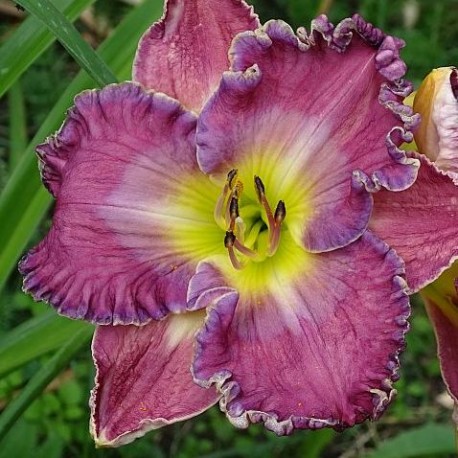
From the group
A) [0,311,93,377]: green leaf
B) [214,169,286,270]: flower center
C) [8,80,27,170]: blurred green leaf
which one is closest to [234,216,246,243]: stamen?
[214,169,286,270]: flower center

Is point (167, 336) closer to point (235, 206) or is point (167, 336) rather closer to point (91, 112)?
point (235, 206)

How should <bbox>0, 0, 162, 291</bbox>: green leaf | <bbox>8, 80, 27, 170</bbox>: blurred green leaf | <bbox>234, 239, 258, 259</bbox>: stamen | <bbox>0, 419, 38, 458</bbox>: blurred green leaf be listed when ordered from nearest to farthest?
<bbox>234, 239, 258, 259</bbox>: stamen, <bbox>0, 0, 162, 291</bbox>: green leaf, <bbox>0, 419, 38, 458</bbox>: blurred green leaf, <bbox>8, 80, 27, 170</bbox>: blurred green leaf

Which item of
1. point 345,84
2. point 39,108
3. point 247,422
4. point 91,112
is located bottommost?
point 39,108

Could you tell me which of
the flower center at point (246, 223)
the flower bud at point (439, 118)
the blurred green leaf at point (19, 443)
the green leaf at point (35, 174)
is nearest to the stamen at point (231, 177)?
the flower center at point (246, 223)

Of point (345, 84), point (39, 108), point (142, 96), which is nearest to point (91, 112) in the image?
point (142, 96)

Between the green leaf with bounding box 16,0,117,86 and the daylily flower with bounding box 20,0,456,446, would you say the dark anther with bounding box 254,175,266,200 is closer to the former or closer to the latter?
the daylily flower with bounding box 20,0,456,446
